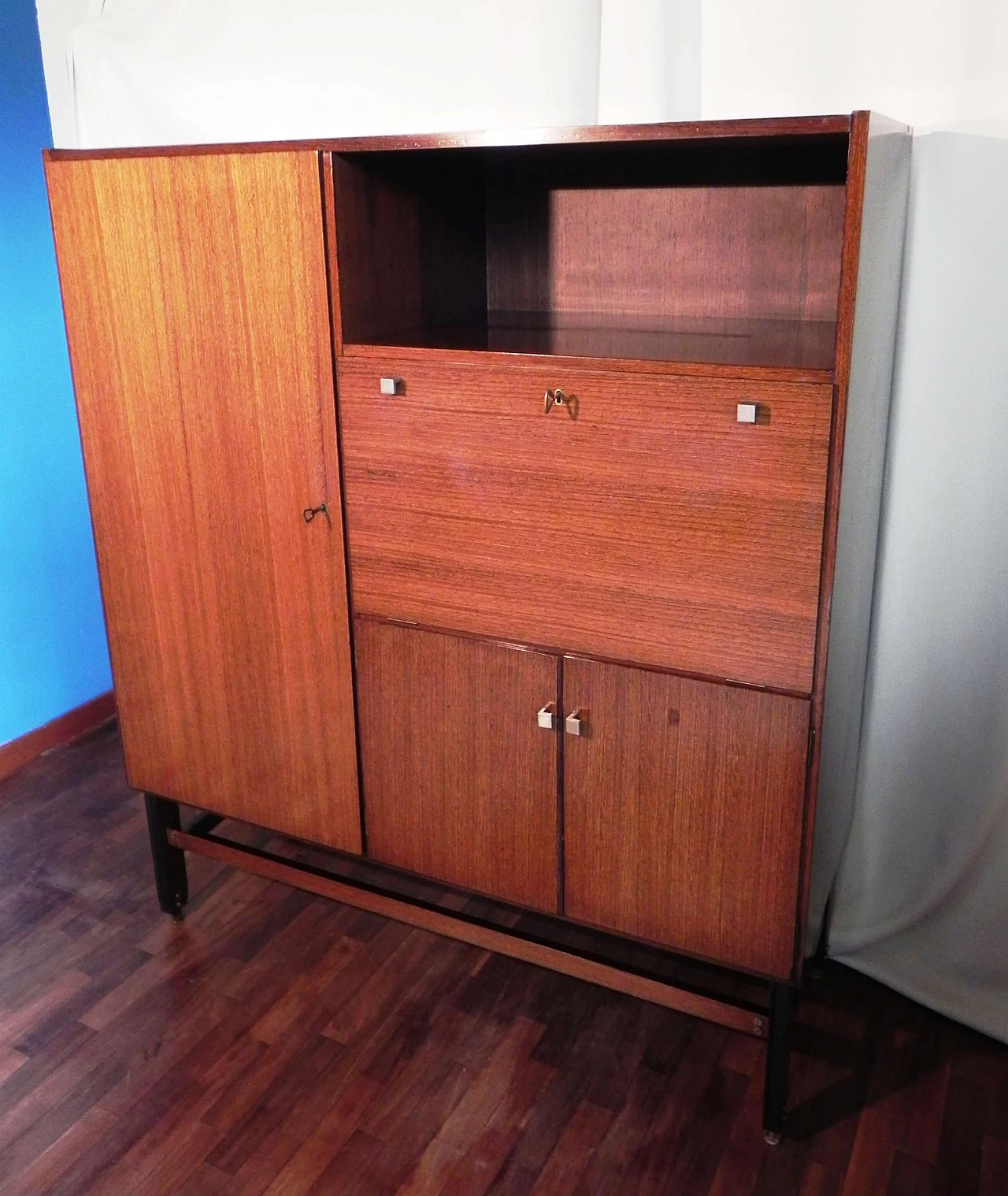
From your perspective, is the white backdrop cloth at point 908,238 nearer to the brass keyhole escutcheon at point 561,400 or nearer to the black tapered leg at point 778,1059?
the black tapered leg at point 778,1059

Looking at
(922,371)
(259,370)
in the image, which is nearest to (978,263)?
(922,371)

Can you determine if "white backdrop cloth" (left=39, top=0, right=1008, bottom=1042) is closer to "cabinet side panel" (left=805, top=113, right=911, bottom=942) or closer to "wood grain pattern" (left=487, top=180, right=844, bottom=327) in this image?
"cabinet side panel" (left=805, top=113, right=911, bottom=942)

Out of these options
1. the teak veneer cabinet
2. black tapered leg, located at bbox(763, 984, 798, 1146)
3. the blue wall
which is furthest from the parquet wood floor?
the blue wall

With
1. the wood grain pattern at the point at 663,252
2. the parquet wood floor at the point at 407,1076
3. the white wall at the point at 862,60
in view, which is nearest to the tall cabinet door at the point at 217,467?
the parquet wood floor at the point at 407,1076

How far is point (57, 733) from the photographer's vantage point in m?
2.93

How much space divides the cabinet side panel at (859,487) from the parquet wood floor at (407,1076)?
0.30 metres

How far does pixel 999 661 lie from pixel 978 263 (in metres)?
0.64

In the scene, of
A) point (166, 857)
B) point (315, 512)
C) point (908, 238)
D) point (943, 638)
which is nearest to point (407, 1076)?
point (166, 857)

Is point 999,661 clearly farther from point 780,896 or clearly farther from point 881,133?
point 881,133

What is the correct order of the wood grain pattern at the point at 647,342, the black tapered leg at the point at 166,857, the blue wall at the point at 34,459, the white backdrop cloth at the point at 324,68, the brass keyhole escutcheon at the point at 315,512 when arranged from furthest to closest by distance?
the blue wall at the point at 34,459, the black tapered leg at the point at 166,857, the white backdrop cloth at the point at 324,68, the brass keyhole escutcheon at the point at 315,512, the wood grain pattern at the point at 647,342

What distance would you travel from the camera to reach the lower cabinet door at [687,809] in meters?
1.50

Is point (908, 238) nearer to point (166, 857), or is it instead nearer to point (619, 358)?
point (619, 358)

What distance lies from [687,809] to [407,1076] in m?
0.69

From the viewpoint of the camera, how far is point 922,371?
68.3 inches
